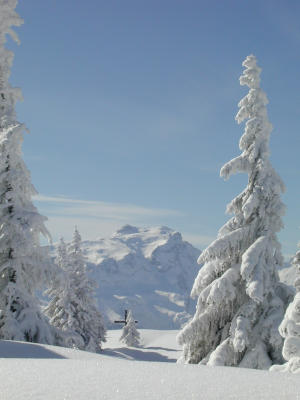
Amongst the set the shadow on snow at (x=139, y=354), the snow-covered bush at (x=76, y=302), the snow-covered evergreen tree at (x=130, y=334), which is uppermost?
the snow-covered bush at (x=76, y=302)

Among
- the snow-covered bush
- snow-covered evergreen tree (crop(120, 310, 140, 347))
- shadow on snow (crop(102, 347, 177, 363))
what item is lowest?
shadow on snow (crop(102, 347, 177, 363))

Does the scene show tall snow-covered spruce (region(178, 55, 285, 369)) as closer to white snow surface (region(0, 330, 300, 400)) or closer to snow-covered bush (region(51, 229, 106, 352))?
white snow surface (region(0, 330, 300, 400))

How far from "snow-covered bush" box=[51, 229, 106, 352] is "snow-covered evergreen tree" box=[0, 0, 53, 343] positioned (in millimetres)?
20640

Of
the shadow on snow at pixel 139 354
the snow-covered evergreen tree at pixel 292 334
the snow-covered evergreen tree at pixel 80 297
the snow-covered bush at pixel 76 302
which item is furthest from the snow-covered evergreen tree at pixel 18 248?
the shadow on snow at pixel 139 354

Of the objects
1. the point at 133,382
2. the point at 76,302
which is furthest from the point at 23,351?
the point at 76,302

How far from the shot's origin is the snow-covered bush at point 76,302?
115ft

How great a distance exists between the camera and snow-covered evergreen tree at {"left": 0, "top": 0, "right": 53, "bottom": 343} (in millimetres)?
14250

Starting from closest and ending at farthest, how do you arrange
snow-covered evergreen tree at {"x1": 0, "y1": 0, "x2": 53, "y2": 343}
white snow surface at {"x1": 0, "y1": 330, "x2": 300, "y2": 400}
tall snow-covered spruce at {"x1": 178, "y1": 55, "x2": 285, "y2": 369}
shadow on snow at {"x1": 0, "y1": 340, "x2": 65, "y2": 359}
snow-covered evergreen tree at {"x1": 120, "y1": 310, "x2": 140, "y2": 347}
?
white snow surface at {"x1": 0, "y1": 330, "x2": 300, "y2": 400} → shadow on snow at {"x1": 0, "y1": 340, "x2": 65, "y2": 359} → snow-covered evergreen tree at {"x1": 0, "y1": 0, "x2": 53, "y2": 343} → tall snow-covered spruce at {"x1": 178, "y1": 55, "x2": 285, "y2": 369} → snow-covered evergreen tree at {"x1": 120, "y1": 310, "x2": 140, "y2": 347}

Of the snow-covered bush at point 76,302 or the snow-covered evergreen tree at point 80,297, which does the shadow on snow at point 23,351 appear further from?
the snow-covered evergreen tree at point 80,297

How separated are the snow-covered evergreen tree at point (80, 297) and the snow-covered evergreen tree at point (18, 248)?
20.9 meters

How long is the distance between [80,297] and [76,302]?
42.8 inches

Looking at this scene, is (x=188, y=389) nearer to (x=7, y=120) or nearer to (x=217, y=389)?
(x=217, y=389)

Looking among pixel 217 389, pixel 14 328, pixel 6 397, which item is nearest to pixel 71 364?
pixel 6 397

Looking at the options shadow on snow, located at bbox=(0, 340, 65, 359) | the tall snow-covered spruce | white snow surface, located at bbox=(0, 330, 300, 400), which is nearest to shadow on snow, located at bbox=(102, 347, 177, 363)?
the tall snow-covered spruce
